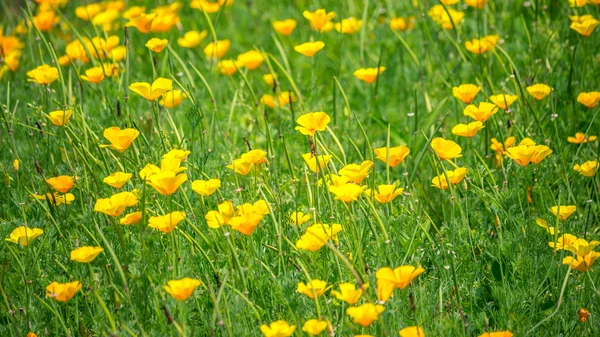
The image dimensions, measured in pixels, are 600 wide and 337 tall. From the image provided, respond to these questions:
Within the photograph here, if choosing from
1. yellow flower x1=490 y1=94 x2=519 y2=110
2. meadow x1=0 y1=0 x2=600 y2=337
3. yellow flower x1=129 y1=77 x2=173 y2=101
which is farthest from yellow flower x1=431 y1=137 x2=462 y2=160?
yellow flower x1=129 y1=77 x2=173 y2=101

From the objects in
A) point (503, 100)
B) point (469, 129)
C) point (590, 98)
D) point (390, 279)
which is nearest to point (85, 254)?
point (390, 279)

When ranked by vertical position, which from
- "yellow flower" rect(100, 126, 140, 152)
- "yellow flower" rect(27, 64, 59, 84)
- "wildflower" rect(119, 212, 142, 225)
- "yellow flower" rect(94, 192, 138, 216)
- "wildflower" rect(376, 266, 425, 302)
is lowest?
"wildflower" rect(376, 266, 425, 302)

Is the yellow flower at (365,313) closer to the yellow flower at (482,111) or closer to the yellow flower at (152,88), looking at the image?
the yellow flower at (482,111)

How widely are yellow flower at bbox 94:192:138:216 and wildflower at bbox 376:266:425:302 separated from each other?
71cm

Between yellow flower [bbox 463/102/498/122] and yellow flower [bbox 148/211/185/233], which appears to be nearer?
yellow flower [bbox 148/211/185/233]

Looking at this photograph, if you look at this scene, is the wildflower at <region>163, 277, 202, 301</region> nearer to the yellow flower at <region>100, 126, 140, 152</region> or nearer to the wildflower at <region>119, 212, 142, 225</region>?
the wildflower at <region>119, 212, 142, 225</region>

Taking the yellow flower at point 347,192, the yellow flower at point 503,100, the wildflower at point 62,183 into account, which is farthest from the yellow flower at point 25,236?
the yellow flower at point 503,100

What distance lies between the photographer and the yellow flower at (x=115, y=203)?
2000 millimetres

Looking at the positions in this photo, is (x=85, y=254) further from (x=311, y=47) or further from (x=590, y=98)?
(x=590, y=98)

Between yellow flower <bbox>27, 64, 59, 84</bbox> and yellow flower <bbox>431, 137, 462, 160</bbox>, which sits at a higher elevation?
yellow flower <bbox>27, 64, 59, 84</bbox>

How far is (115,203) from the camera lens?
79.6 inches

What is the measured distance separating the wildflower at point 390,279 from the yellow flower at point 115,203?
0.71 m

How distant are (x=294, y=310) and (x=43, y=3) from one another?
2625 mm

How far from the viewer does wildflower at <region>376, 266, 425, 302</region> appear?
1712mm
